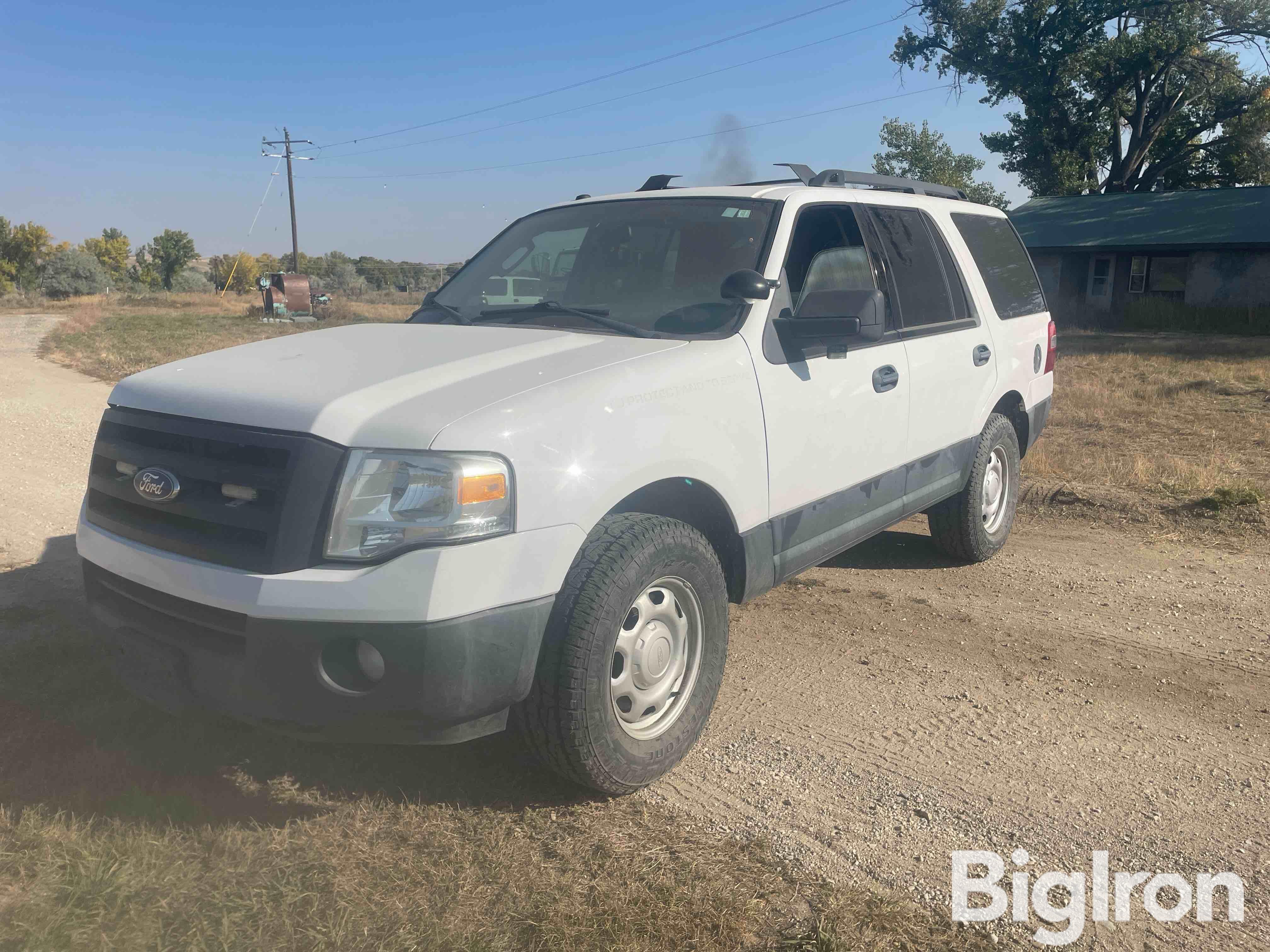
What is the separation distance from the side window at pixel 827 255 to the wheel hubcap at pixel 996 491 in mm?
1756

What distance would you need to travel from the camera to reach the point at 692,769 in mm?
3521

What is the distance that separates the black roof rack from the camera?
186 inches

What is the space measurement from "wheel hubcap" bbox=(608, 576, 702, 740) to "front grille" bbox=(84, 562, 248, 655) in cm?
110

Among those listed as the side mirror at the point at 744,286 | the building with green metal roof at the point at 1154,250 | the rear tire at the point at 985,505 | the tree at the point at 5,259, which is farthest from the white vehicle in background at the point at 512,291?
the tree at the point at 5,259

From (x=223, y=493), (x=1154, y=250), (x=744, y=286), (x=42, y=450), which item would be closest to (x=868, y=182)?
(x=744, y=286)

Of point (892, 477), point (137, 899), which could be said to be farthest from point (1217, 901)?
point (137, 899)

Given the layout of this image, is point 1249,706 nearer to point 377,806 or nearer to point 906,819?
point 906,819

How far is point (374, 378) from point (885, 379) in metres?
2.35

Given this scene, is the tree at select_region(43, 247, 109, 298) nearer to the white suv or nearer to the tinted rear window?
the tinted rear window

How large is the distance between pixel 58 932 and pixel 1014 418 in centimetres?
545

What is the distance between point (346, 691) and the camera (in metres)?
2.70

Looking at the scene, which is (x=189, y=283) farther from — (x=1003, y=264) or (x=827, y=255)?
(x=827, y=255)

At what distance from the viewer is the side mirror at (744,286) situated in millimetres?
3705

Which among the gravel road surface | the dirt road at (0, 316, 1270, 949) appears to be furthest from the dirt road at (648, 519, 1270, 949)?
the gravel road surface
